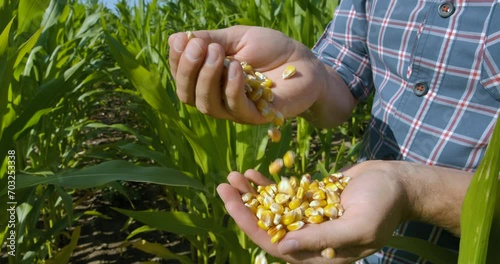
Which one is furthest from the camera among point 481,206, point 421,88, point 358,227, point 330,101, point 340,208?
point 330,101

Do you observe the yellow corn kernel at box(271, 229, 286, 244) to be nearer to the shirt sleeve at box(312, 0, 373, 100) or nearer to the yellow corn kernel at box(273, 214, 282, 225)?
the yellow corn kernel at box(273, 214, 282, 225)

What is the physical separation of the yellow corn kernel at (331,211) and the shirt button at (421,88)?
24 cm

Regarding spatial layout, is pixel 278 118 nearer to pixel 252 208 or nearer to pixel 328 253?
pixel 252 208

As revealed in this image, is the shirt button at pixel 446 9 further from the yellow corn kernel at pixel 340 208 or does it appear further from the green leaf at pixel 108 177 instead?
the green leaf at pixel 108 177

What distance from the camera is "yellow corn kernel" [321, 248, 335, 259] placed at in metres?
0.60

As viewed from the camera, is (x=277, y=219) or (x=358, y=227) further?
(x=277, y=219)

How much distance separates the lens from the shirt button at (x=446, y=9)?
0.76 meters

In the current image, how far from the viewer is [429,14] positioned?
2.56ft

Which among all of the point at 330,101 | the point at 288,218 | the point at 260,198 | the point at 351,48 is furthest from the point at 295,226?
the point at 351,48

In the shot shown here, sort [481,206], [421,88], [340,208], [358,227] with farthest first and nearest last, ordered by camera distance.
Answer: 1. [421,88]
2. [340,208]
3. [358,227]
4. [481,206]

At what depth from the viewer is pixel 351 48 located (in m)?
0.98

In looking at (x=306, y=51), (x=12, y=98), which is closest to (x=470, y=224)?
(x=306, y=51)

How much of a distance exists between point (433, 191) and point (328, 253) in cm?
17

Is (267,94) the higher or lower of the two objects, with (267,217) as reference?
higher
